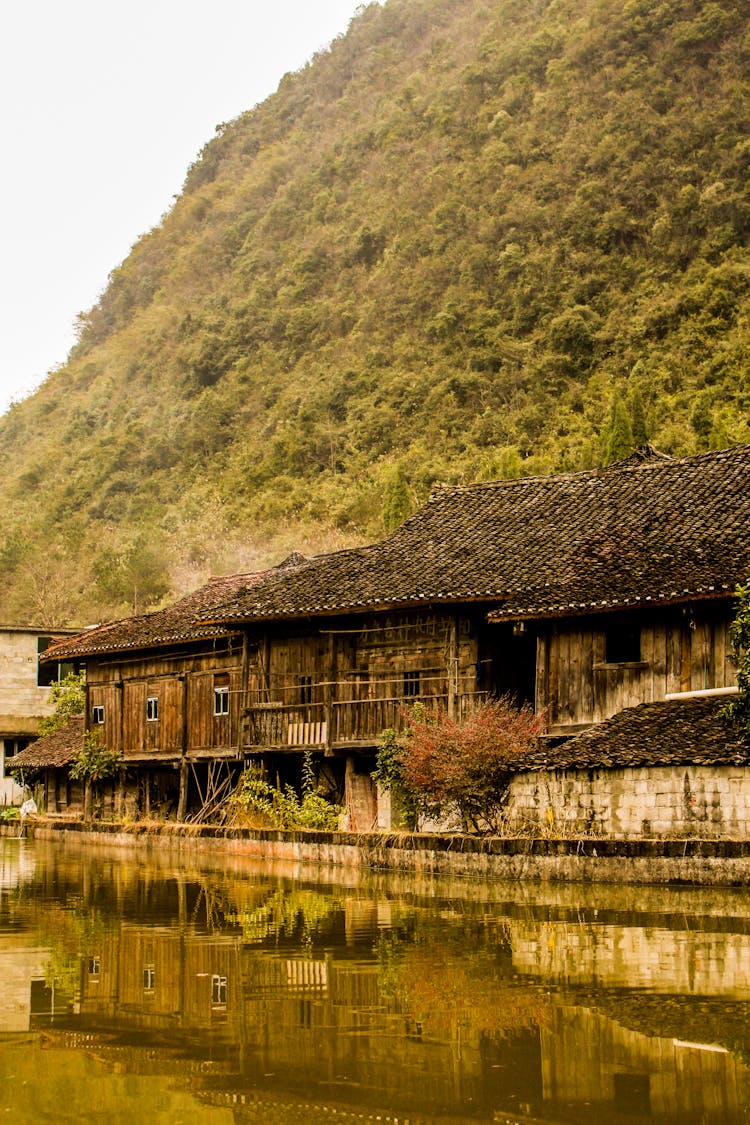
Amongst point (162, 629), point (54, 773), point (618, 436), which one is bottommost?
point (54, 773)

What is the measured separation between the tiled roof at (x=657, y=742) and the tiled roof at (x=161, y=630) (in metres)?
12.7

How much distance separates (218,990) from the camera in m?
10.7

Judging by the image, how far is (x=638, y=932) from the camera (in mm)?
13734

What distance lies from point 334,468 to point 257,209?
203 ft

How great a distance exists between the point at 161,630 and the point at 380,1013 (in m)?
27.3

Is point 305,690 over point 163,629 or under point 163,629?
under

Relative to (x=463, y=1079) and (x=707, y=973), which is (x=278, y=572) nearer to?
(x=707, y=973)

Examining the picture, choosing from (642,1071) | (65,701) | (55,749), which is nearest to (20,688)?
(65,701)

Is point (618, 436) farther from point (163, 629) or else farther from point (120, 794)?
point (120, 794)

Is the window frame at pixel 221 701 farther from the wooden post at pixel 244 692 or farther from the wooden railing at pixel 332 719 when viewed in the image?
the wooden railing at pixel 332 719

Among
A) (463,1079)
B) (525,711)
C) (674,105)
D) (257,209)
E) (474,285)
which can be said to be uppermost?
(257,209)

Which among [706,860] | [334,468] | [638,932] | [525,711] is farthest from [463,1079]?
[334,468]

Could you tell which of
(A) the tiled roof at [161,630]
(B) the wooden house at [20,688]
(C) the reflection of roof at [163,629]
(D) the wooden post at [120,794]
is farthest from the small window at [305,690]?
(B) the wooden house at [20,688]


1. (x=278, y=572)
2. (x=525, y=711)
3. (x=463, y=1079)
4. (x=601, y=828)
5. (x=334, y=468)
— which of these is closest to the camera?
(x=463, y=1079)
